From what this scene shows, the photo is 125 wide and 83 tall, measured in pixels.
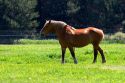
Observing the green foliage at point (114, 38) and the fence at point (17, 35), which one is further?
the fence at point (17, 35)

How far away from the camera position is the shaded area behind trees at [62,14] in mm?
79625

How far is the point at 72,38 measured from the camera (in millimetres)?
25234

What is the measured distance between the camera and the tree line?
80.1m

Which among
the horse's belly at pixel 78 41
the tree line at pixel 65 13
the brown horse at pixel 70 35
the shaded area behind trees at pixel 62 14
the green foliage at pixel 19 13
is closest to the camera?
the brown horse at pixel 70 35

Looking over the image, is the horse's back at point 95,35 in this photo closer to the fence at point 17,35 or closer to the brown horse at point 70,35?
the brown horse at point 70,35

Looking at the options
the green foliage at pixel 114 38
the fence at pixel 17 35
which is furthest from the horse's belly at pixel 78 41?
the fence at pixel 17 35

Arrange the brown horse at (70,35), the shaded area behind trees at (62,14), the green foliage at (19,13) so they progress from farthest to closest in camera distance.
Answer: the shaded area behind trees at (62,14), the green foliage at (19,13), the brown horse at (70,35)

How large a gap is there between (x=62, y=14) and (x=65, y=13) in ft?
2.06

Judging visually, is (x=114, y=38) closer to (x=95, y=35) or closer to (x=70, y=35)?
(x=95, y=35)

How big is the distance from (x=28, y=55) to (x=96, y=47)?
7.16m

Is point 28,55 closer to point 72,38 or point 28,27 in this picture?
point 72,38

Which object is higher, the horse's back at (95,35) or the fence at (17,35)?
the horse's back at (95,35)

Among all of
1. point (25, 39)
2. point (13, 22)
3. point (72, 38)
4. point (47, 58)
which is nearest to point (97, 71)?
point (72, 38)

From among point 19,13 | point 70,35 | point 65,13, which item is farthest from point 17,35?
point 70,35
